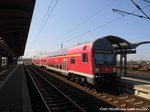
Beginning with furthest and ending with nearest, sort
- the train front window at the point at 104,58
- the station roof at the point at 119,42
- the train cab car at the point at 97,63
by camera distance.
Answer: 1. the station roof at the point at 119,42
2. the train front window at the point at 104,58
3. the train cab car at the point at 97,63

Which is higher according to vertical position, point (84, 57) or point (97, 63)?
point (84, 57)

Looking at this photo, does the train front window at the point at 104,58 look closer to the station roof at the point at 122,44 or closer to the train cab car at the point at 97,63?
the train cab car at the point at 97,63

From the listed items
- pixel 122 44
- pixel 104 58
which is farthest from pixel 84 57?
pixel 122 44

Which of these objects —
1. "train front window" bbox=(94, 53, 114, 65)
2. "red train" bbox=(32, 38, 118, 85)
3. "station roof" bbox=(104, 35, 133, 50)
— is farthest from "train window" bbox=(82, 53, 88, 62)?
"station roof" bbox=(104, 35, 133, 50)

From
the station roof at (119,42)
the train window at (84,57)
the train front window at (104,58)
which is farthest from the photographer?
the station roof at (119,42)

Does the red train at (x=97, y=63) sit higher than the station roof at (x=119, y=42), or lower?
lower

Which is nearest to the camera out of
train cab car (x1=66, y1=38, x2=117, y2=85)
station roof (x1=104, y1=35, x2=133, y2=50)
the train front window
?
train cab car (x1=66, y1=38, x2=117, y2=85)

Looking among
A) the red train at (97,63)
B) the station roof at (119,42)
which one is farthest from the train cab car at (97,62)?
the station roof at (119,42)

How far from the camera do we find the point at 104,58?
16031 millimetres

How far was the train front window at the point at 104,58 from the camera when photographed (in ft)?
51.2

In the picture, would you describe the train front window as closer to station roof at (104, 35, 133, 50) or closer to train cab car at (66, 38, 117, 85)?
train cab car at (66, 38, 117, 85)

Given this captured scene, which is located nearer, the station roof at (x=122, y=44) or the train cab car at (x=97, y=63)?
the train cab car at (x=97, y=63)

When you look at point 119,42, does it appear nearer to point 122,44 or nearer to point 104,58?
point 122,44

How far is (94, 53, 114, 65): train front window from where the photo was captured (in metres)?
15.6
